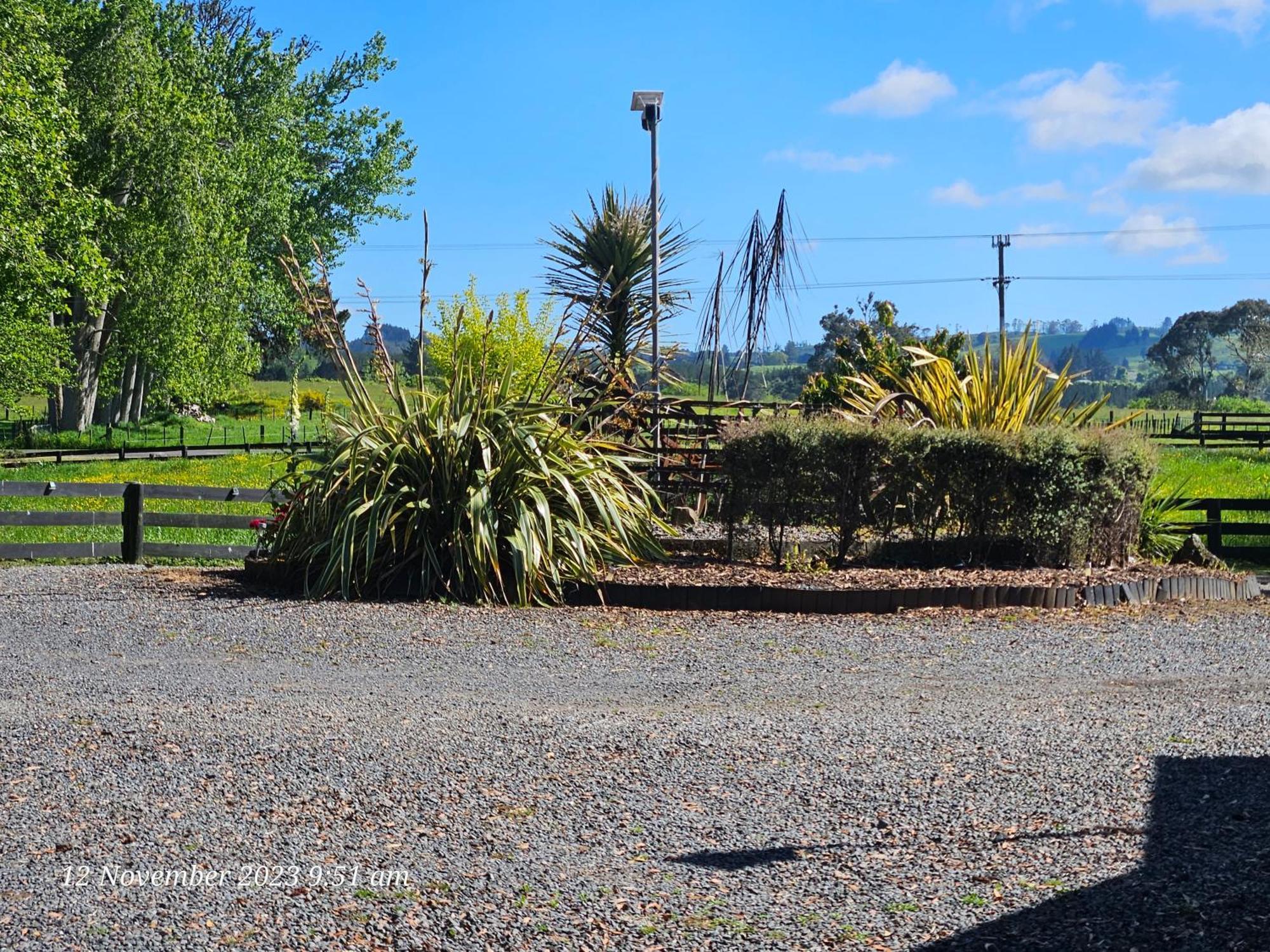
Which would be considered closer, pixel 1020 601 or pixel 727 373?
pixel 1020 601

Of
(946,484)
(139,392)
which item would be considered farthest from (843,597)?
(139,392)

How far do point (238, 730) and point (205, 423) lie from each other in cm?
4819

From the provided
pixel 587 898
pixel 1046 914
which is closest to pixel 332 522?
pixel 587 898

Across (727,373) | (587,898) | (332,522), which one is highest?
(727,373)

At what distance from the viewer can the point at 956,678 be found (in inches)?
275

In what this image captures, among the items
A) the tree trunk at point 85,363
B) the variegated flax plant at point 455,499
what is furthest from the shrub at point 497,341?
the tree trunk at point 85,363

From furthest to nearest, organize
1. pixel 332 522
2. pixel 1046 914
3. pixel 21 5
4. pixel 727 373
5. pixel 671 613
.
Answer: pixel 21 5 → pixel 727 373 → pixel 332 522 → pixel 671 613 → pixel 1046 914

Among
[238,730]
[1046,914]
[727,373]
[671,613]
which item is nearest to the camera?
[1046,914]

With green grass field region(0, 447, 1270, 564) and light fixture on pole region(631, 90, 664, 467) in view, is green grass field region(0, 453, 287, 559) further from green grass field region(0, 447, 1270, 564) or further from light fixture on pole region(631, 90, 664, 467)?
light fixture on pole region(631, 90, 664, 467)

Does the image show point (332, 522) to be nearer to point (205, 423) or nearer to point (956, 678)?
point (956, 678)

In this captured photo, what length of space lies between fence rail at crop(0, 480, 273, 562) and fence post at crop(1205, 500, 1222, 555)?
971 cm

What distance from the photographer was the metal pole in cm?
1295

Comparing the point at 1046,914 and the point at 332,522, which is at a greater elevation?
the point at 332,522

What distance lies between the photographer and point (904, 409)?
41.6ft
